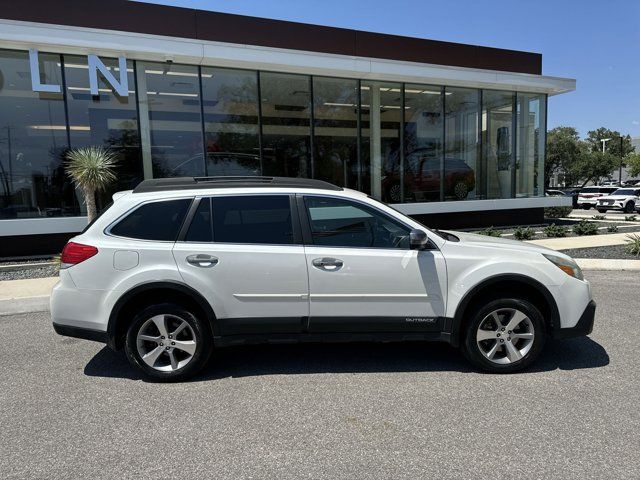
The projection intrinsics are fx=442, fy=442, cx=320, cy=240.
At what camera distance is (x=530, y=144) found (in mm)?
16844

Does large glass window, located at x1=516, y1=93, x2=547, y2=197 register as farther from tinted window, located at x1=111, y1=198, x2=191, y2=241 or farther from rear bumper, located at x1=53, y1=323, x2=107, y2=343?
rear bumper, located at x1=53, y1=323, x2=107, y2=343

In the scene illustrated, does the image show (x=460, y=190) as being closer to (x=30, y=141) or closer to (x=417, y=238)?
(x=417, y=238)

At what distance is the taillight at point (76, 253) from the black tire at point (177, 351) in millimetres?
A: 691

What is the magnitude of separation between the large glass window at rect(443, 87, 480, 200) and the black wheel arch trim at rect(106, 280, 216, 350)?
1294 cm

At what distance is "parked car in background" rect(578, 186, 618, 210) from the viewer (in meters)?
28.1

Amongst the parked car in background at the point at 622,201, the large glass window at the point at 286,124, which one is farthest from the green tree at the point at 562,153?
the large glass window at the point at 286,124

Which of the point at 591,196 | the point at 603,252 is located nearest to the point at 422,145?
the point at 603,252

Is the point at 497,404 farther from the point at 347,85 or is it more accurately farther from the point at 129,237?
the point at 347,85

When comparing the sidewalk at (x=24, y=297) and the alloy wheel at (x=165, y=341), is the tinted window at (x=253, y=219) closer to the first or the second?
the alloy wheel at (x=165, y=341)

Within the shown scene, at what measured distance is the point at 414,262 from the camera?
3982mm

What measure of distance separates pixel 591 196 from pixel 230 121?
25772 mm

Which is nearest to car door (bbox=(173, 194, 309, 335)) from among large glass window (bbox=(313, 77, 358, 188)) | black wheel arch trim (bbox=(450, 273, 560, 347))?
black wheel arch trim (bbox=(450, 273, 560, 347))

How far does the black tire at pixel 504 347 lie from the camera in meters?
4.01

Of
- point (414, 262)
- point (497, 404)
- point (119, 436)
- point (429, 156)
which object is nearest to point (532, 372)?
point (497, 404)
